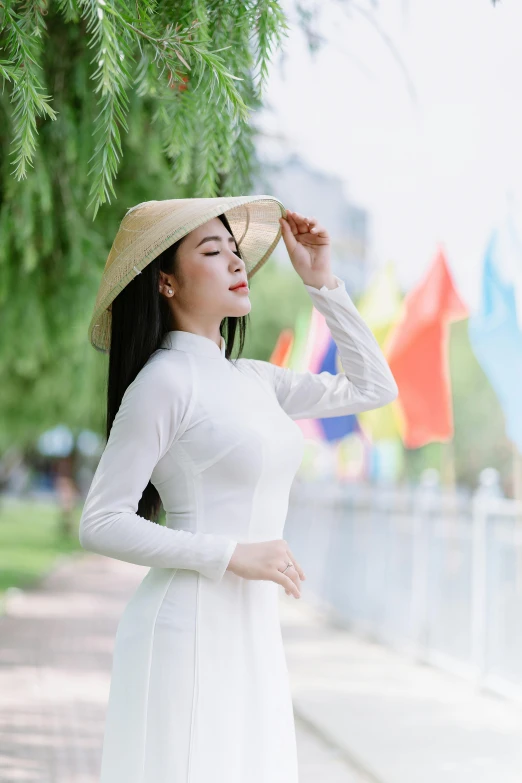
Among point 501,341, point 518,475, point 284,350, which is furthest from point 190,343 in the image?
point 284,350

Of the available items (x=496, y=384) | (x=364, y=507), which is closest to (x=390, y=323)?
(x=364, y=507)

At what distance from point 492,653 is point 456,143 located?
31.0 m

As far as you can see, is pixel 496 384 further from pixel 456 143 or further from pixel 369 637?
pixel 456 143

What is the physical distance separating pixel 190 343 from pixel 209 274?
6.5 inches

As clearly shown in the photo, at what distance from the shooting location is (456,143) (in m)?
36.3

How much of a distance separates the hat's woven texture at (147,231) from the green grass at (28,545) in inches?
476

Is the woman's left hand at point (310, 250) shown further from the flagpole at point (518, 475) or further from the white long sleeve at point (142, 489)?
the flagpole at point (518, 475)

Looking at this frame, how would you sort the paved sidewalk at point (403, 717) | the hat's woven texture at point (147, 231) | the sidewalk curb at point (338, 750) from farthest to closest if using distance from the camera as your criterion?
1. the paved sidewalk at point (403, 717)
2. the sidewalk curb at point (338, 750)
3. the hat's woven texture at point (147, 231)

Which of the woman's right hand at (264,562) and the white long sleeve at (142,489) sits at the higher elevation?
the white long sleeve at (142,489)

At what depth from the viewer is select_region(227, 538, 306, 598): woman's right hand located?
2.26 m

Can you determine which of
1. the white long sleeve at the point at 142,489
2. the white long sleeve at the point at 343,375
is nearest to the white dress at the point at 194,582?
the white long sleeve at the point at 142,489

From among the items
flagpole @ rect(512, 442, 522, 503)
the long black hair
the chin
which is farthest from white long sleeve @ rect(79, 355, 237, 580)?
flagpole @ rect(512, 442, 522, 503)

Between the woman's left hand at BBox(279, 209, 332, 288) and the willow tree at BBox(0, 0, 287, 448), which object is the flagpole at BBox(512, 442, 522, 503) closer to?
the willow tree at BBox(0, 0, 287, 448)

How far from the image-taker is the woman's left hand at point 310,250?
2742 mm
